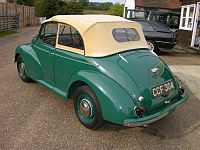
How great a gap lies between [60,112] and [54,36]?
4.84 ft

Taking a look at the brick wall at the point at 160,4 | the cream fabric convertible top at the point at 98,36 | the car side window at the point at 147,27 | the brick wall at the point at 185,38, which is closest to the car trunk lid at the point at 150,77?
the cream fabric convertible top at the point at 98,36

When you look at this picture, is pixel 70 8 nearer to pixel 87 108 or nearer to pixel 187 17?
pixel 187 17

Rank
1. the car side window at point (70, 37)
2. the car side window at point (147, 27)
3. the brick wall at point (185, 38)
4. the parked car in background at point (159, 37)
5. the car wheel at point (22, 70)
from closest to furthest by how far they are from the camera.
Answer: the car side window at point (70, 37)
the car wheel at point (22, 70)
the parked car in background at point (159, 37)
the car side window at point (147, 27)
the brick wall at point (185, 38)

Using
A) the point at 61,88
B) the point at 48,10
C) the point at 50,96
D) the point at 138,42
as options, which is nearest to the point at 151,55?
the point at 138,42

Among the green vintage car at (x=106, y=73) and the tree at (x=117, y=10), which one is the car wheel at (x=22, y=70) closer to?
the green vintage car at (x=106, y=73)

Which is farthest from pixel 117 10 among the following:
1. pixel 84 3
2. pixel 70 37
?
pixel 70 37

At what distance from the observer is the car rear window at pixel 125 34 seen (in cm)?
430

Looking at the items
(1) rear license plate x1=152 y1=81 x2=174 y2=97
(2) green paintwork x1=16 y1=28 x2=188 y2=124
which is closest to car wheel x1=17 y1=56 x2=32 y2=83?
(2) green paintwork x1=16 y1=28 x2=188 y2=124

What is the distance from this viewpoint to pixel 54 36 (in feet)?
15.7

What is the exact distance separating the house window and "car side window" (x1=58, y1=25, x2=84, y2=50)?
34.3 feet

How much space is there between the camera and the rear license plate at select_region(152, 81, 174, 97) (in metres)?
3.67

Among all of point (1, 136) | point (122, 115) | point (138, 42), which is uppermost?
point (138, 42)

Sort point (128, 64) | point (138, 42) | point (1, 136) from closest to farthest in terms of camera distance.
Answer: point (1, 136) < point (128, 64) < point (138, 42)

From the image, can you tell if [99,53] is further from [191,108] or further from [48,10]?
[48,10]
